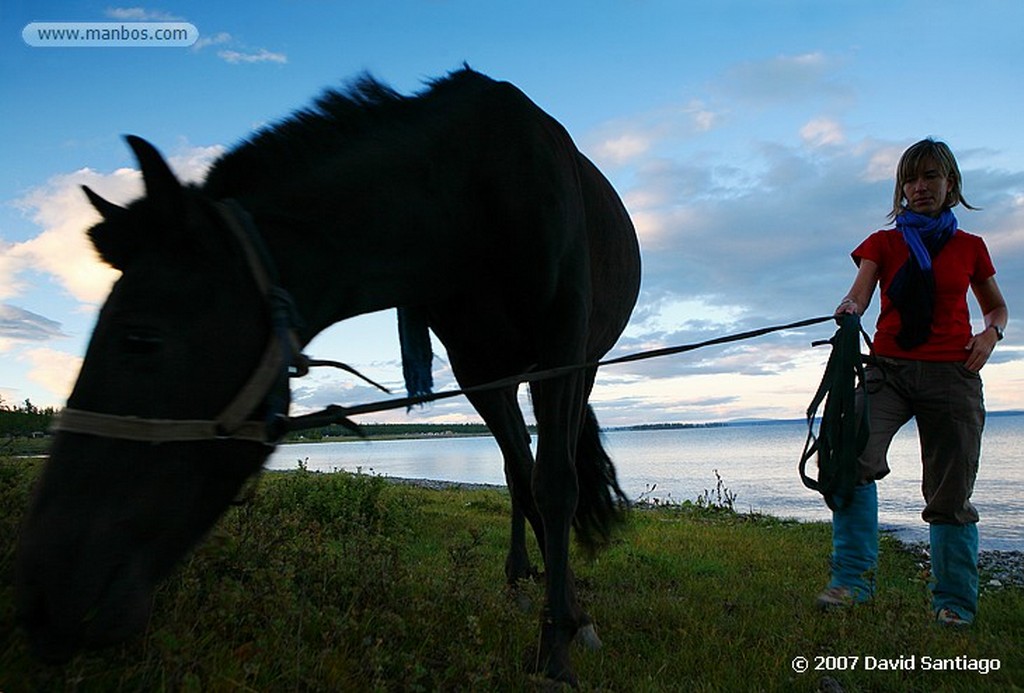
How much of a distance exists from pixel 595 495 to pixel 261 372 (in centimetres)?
299

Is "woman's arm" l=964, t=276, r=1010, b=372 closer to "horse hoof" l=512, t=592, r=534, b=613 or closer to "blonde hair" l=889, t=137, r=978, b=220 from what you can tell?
"blonde hair" l=889, t=137, r=978, b=220

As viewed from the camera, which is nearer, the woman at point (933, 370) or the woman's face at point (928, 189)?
the woman at point (933, 370)

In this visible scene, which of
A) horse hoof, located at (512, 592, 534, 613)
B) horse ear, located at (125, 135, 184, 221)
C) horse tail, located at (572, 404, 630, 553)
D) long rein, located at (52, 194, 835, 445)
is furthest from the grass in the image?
horse ear, located at (125, 135, 184, 221)

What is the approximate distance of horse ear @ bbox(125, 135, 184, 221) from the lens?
1.61m

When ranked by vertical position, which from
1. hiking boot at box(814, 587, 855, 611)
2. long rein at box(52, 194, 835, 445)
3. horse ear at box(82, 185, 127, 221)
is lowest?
hiking boot at box(814, 587, 855, 611)

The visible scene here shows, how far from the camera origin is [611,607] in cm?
389

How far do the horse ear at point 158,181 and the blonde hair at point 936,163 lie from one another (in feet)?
12.6

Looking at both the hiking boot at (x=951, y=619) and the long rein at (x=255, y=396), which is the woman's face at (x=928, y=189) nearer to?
the hiking boot at (x=951, y=619)

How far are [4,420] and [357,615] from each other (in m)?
2.42

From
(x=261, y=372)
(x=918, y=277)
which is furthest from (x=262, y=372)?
(x=918, y=277)

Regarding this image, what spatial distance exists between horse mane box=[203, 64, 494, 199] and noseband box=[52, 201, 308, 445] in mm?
207

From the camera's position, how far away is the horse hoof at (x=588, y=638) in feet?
10.1

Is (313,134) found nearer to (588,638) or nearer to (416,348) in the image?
(416,348)

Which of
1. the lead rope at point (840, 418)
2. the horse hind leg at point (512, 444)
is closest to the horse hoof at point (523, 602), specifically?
the horse hind leg at point (512, 444)
